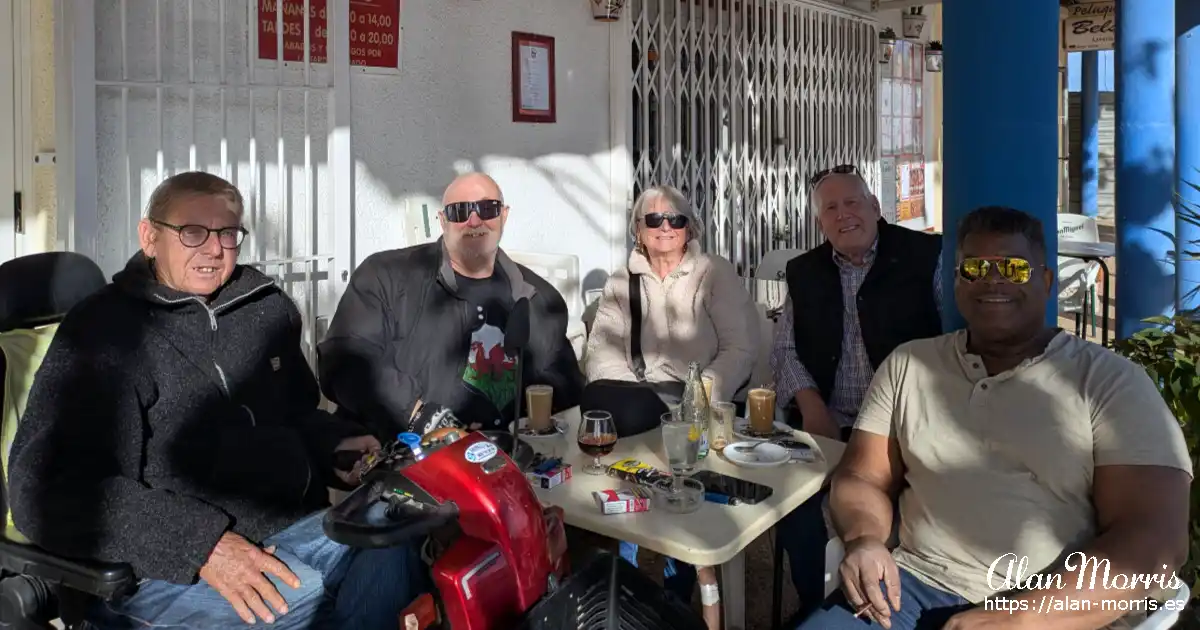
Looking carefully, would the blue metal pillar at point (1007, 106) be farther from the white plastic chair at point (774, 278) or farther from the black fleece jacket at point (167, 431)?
the white plastic chair at point (774, 278)

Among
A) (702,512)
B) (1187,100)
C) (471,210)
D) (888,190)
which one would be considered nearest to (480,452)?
(702,512)

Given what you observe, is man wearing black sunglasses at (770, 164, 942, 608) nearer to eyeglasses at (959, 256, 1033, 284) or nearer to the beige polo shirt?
the beige polo shirt

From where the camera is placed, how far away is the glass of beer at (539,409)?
2646 mm

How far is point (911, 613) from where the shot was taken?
206 cm

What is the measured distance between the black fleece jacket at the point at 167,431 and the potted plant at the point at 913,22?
24.2 ft

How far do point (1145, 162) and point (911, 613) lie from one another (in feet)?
14.7

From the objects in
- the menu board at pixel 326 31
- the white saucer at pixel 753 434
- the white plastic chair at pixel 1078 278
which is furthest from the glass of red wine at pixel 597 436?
the white plastic chair at pixel 1078 278

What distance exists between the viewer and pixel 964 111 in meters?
2.65

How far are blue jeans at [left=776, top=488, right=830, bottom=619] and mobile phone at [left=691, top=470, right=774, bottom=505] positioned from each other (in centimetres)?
62

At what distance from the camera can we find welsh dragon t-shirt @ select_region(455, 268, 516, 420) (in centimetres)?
309

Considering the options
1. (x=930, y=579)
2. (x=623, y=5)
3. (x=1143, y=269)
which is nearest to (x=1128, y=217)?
(x=1143, y=269)

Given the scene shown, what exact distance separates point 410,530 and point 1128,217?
5204 millimetres

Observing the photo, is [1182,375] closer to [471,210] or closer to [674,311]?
[674,311]

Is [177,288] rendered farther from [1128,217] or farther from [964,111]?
[1128,217]
